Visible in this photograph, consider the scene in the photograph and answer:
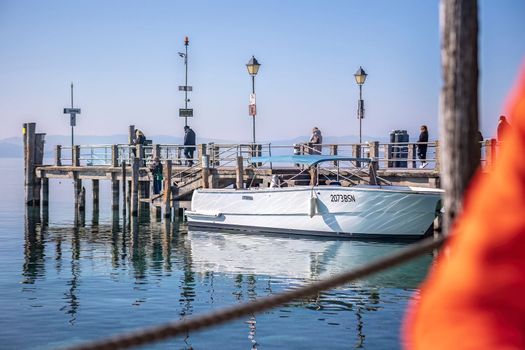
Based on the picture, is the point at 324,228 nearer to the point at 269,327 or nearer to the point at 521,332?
the point at 269,327

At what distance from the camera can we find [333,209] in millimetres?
23609

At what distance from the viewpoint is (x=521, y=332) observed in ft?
3.94

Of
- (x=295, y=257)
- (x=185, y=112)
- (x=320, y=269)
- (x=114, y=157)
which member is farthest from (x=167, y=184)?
(x=320, y=269)

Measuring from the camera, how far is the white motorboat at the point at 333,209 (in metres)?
22.5

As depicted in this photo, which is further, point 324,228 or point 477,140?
point 324,228

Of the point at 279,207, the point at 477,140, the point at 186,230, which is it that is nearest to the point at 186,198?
the point at 186,230

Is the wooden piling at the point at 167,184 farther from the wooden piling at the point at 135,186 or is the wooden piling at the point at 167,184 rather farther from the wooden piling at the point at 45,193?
the wooden piling at the point at 45,193

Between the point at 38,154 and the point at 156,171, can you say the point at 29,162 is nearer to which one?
the point at 38,154

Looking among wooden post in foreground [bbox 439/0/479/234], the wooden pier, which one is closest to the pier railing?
the wooden pier

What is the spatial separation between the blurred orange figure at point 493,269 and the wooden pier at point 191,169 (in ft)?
68.3

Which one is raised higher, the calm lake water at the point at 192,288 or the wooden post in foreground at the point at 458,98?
the wooden post in foreground at the point at 458,98

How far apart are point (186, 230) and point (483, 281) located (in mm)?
27711

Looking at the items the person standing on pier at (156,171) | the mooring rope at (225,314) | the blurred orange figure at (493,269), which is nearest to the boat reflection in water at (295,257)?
the person standing on pier at (156,171)

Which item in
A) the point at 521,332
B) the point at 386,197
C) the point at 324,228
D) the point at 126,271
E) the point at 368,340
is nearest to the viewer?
the point at 521,332
